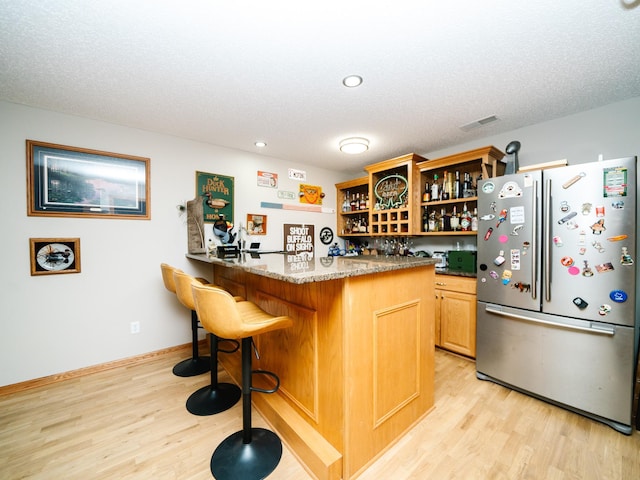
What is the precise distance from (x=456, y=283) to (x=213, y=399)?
2512 millimetres

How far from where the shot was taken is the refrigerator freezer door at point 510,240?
6.44 ft

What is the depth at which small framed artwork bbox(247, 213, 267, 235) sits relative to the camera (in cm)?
346

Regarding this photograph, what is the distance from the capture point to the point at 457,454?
146 centimetres

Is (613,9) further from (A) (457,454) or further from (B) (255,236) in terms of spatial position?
(B) (255,236)

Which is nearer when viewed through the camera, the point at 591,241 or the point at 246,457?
the point at 246,457

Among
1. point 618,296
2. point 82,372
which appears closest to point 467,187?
point 618,296

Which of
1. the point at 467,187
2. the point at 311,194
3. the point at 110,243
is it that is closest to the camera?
the point at 110,243

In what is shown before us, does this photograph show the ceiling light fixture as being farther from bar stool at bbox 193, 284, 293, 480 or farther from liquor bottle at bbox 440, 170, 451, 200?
bar stool at bbox 193, 284, 293, 480

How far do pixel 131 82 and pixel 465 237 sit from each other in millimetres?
3683

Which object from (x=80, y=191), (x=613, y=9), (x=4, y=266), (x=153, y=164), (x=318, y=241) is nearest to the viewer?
(x=613, y=9)

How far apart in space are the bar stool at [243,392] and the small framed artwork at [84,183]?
199cm

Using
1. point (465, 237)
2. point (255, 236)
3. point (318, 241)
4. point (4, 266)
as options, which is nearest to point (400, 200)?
point (465, 237)

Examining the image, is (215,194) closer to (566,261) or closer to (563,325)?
(566,261)

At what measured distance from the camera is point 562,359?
6.11 feet
